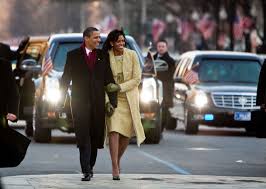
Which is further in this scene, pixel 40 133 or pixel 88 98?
pixel 40 133

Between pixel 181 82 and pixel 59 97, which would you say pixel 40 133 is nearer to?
pixel 59 97

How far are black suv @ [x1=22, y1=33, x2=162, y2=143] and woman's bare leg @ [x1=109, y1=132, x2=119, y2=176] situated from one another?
639cm

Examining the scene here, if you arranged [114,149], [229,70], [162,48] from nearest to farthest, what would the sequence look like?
[114,149] → [162,48] → [229,70]

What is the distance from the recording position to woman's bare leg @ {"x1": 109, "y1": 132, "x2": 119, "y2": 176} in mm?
16172

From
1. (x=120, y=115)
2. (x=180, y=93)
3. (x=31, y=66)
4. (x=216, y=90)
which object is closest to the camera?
(x=120, y=115)

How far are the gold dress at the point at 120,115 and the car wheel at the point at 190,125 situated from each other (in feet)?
36.2

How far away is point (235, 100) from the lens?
89.5 ft

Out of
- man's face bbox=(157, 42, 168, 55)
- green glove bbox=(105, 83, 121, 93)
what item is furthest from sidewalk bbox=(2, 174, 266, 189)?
man's face bbox=(157, 42, 168, 55)

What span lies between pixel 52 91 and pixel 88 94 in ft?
22.8

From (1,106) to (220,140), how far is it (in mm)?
13678

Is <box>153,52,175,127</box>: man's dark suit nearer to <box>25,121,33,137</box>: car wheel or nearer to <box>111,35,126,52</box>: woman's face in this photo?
<box>25,121,33,137</box>: car wheel

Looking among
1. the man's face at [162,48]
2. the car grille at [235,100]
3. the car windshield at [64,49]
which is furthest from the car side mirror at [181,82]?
the car windshield at [64,49]

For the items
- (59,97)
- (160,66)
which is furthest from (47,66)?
(160,66)

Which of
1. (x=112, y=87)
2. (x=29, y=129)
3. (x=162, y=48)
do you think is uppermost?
(x=112, y=87)
